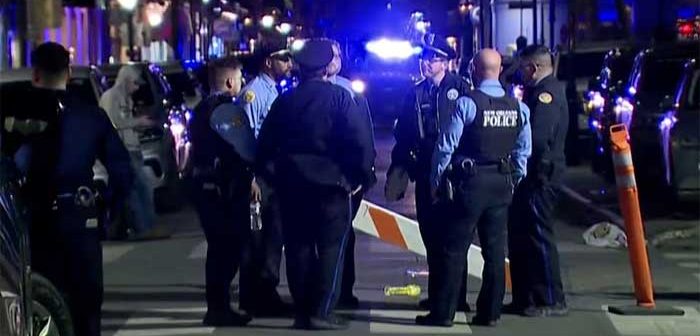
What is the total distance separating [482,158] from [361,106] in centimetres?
88

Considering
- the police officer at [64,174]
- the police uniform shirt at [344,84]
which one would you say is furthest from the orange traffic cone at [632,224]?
the police officer at [64,174]

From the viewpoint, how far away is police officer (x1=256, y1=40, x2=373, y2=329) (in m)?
10.1

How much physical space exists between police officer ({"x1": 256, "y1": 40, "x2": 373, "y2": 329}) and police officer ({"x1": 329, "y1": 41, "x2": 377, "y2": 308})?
0.09m

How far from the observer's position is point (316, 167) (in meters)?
10.1

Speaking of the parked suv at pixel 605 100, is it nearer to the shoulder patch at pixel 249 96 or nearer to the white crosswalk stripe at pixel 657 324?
the white crosswalk stripe at pixel 657 324

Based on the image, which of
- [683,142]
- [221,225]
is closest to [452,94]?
[221,225]

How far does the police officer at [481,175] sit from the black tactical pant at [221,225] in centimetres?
132

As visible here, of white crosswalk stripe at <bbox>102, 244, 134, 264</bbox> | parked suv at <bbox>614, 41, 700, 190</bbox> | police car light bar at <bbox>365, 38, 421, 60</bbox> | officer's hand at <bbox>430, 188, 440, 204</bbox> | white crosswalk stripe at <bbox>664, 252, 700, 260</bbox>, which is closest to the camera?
officer's hand at <bbox>430, 188, 440, 204</bbox>

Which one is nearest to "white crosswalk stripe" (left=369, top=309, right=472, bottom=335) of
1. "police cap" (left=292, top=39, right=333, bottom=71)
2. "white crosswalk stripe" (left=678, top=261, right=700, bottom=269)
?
"police cap" (left=292, top=39, right=333, bottom=71)

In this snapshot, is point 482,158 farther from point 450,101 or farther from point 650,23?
point 650,23

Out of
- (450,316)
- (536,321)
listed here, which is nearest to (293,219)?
(450,316)

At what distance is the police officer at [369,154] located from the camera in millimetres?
10250

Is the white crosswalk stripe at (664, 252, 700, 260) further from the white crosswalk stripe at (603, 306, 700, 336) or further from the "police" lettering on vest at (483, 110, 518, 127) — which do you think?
the "police" lettering on vest at (483, 110, 518, 127)

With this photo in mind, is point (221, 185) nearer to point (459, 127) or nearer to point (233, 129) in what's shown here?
point (233, 129)
